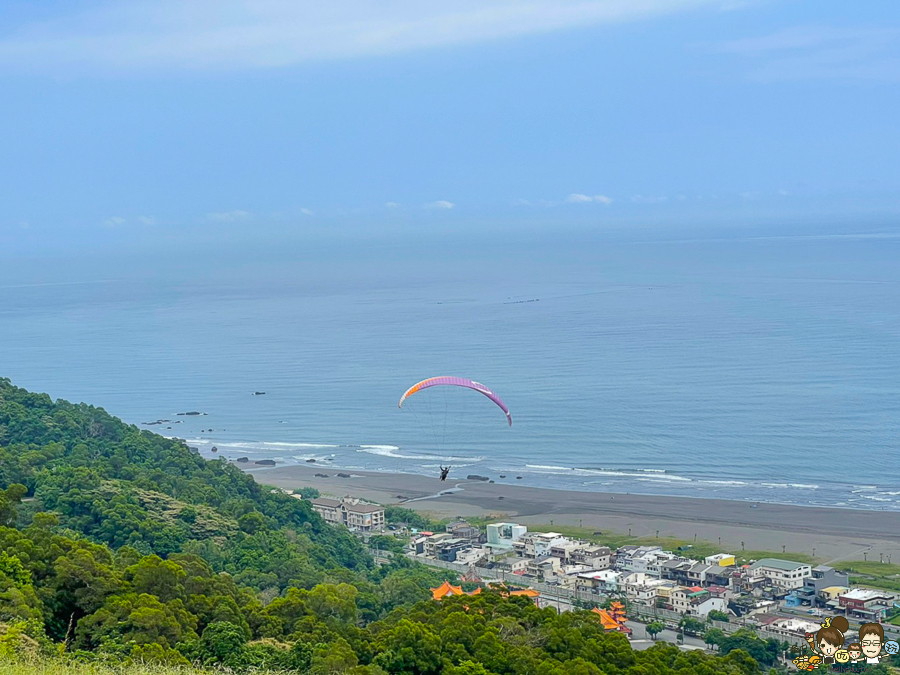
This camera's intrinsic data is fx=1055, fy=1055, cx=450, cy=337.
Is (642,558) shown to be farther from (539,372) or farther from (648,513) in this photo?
(539,372)

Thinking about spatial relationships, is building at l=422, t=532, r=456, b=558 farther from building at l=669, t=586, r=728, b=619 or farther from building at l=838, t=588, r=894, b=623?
building at l=838, t=588, r=894, b=623

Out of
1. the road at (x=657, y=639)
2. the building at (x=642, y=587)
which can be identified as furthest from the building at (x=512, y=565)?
the road at (x=657, y=639)

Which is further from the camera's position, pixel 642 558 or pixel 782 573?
pixel 642 558

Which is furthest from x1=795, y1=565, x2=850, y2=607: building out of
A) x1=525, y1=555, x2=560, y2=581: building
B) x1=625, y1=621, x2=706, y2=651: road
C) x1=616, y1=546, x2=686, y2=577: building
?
x1=525, y1=555, x2=560, y2=581: building

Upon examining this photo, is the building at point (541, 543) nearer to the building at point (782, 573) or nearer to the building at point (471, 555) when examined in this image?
the building at point (471, 555)

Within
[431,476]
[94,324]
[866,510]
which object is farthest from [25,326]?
[866,510]

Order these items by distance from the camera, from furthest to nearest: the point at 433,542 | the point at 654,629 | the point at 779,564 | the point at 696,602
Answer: the point at 433,542
the point at 779,564
the point at 696,602
the point at 654,629

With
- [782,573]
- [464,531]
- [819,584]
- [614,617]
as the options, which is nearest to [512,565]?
[464,531]

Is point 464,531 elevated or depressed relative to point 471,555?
elevated
